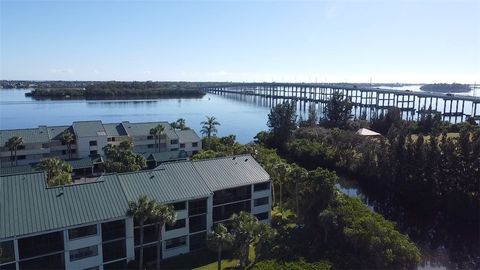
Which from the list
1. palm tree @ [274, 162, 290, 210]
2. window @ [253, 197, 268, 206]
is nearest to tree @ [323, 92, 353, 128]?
palm tree @ [274, 162, 290, 210]

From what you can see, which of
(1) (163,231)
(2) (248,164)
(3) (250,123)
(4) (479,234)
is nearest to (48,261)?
(1) (163,231)

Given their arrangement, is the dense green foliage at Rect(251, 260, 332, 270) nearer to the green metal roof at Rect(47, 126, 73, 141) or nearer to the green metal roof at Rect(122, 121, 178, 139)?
the green metal roof at Rect(122, 121, 178, 139)

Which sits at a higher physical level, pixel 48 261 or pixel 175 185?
pixel 175 185

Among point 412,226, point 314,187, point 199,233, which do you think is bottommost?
point 412,226

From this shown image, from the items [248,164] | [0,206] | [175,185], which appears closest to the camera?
[0,206]

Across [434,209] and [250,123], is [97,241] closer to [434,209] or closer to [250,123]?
[434,209]

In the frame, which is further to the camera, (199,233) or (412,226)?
(412,226)
